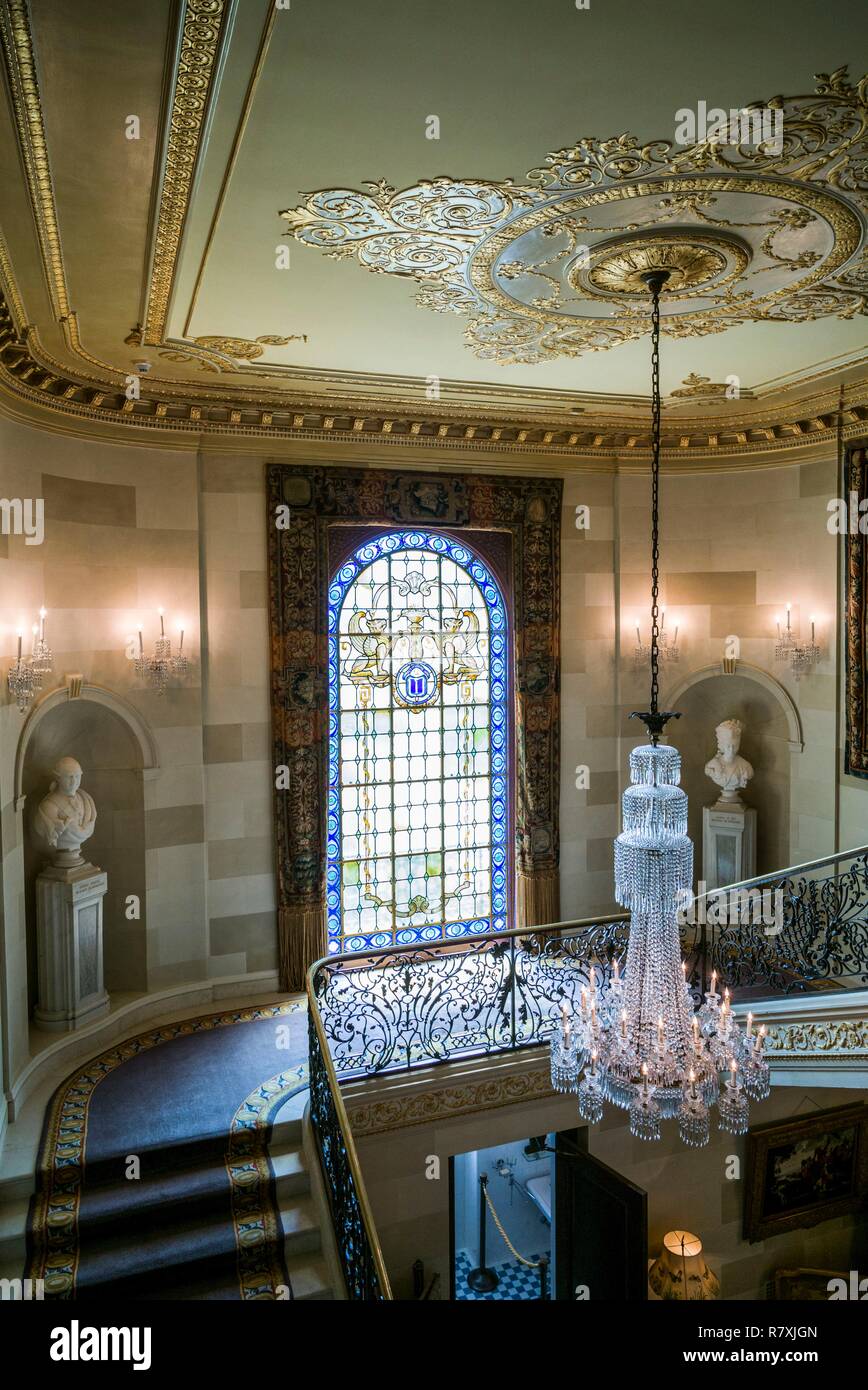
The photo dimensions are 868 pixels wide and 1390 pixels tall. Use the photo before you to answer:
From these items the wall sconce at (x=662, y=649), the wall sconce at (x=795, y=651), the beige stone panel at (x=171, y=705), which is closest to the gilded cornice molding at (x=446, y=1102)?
the beige stone panel at (x=171, y=705)

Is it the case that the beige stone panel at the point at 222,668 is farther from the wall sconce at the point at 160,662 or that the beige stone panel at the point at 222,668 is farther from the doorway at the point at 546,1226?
the doorway at the point at 546,1226

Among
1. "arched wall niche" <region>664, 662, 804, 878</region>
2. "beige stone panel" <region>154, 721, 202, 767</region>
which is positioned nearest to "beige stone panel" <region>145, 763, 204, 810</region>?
"beige stone panel" <region>154, 721, 202, 767</region>

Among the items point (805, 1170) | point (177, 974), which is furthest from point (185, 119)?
point (805, 1170)

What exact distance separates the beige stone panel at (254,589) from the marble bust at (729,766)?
4741 millimetres

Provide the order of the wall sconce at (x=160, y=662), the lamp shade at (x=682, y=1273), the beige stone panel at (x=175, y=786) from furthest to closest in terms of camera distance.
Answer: the beige stone panel at (x=175, y=786) < the wall sconce at (x=160, y=662) < the lamp shade at (x=682, y=1273)

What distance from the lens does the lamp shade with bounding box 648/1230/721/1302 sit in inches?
293

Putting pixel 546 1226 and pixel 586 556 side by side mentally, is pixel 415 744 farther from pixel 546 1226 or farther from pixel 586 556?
pixel 546 1226

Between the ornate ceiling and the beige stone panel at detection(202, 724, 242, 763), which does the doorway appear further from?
the ornate ceiling

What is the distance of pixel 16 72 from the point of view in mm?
3199

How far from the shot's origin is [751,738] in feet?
31.3

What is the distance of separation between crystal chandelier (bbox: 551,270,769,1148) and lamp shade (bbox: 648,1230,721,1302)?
131 inches

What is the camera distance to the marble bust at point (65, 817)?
7.18 meters

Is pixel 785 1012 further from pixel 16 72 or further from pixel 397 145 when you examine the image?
pixel 16 72

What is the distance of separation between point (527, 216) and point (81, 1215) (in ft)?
20.2
